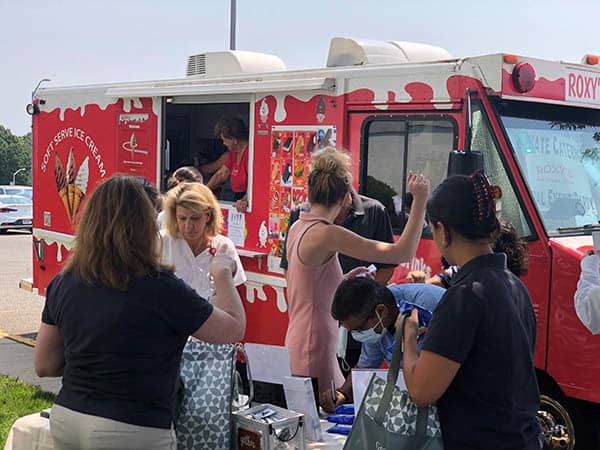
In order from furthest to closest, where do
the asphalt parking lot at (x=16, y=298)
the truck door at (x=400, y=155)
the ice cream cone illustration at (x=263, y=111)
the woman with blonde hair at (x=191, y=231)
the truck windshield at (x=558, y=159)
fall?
the asphalt parking lot at (x=16, y=298)
the ice cream cone illustration at (x=263, y=111)
the truck door at (x=400, y=155)
the truck windshield at (x=558, y=159)
the woman with blonde hair at (x=191, y=231)

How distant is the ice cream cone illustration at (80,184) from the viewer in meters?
8.07

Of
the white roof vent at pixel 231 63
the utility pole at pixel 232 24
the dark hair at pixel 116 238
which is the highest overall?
the utility pole at pixel 232 24

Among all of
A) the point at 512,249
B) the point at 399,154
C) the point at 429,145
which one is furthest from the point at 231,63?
the point at 512,249

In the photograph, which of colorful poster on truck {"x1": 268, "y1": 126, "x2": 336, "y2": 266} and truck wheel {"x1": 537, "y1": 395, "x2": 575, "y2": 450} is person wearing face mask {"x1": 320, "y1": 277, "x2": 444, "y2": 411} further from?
colorful poster on truck {"x1": 268, "y1": 126, "x2": 336, "y2": 266}

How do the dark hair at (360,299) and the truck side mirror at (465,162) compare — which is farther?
Answer: the truck side mirror at (465,162)

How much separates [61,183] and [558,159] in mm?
5260

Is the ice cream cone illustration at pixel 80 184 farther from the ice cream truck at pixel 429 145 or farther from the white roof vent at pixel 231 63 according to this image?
the white roof vent at pixel 231 63

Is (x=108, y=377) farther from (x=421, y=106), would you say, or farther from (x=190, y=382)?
(x=421, y=106)

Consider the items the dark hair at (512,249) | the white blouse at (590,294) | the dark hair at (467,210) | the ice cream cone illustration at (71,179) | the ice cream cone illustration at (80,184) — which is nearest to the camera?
the dark hair at (467,210)

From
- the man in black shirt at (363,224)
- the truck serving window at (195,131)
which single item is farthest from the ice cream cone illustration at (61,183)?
the man in black shirt at (363,224)

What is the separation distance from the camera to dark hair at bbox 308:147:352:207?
377 cm

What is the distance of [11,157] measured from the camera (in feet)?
200

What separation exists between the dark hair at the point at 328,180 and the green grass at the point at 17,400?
3.13 meters

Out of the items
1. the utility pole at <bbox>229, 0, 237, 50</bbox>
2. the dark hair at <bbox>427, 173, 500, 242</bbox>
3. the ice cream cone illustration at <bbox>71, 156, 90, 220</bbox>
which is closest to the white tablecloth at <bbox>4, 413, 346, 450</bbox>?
the dark hair at <bbox>427, 173, 500, 242</bbox>
